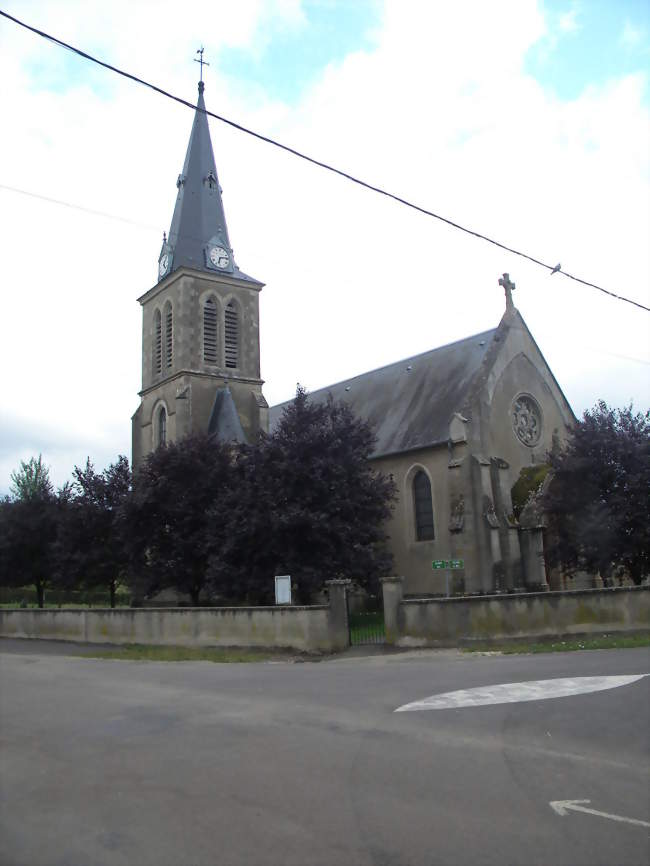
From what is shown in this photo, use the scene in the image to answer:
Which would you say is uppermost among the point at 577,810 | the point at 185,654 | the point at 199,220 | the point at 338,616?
the point at 199,220

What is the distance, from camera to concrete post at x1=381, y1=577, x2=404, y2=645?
17.8m

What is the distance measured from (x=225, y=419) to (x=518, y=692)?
26.2m

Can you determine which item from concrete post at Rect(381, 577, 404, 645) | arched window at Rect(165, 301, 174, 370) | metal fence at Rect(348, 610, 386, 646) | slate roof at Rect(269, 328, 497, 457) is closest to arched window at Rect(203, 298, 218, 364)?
arched window at Rect(165, 301, 174, 370)

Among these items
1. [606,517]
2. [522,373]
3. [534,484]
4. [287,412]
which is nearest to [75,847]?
[287,412]

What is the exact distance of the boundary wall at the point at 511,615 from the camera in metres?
17.3

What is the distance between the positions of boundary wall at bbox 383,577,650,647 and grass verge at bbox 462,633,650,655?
355 millimetres

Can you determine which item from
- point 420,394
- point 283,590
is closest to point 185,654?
point 283,590

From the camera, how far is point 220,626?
1895 cm

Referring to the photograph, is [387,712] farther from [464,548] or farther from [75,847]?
[464,548]

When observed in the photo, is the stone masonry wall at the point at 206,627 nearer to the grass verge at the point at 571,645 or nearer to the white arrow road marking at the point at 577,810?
the grass verge at the point at 571,645

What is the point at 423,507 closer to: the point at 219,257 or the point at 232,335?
the point at 232,335

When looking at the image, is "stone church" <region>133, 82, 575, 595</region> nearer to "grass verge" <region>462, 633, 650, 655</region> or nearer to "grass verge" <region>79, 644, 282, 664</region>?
"grass verge" <region>462, 633, 650, 655</region>

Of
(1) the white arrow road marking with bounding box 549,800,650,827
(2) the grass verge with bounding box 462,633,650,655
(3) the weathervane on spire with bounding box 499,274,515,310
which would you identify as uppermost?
(3) the weathervane on spire with bounding box 499,274,515,310

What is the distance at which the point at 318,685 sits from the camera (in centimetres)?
1159
